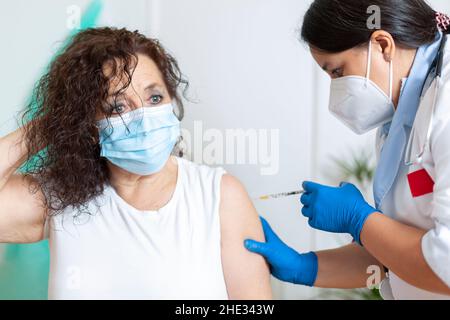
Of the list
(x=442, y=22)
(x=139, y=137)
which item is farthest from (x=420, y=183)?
(x=139, y=137)

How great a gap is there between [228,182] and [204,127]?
0.51 metres

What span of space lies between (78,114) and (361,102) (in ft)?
2.50

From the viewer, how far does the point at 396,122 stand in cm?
134

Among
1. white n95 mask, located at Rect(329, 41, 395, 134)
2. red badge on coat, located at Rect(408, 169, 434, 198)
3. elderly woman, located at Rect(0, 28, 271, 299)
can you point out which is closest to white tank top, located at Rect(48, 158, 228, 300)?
elderly woman, located at Rect(0, 28, 271, 299)

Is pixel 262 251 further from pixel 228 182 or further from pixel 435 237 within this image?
pixel 435 237

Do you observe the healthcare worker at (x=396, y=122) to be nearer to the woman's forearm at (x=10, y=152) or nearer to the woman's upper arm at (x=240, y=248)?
the woman's upper arm at (x=240, y=248)

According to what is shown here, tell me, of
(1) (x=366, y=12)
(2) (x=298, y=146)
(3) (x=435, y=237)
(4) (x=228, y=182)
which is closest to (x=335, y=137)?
(2) (x=298, y=146)

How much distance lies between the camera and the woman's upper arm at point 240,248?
56.0 inches

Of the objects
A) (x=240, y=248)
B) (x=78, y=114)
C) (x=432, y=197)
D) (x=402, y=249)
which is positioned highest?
(x=78, y=114)

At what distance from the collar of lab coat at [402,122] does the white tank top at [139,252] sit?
0.45m

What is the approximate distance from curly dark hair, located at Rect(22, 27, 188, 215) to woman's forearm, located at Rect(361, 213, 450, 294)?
0.72 meters

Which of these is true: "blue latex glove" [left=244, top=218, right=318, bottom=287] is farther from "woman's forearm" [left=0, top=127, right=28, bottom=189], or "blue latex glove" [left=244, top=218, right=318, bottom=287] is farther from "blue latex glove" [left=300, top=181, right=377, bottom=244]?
"woman's forearm" [left=0, top=127, right=28, bottom=189]

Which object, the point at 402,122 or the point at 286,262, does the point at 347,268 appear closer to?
the point at 286,262

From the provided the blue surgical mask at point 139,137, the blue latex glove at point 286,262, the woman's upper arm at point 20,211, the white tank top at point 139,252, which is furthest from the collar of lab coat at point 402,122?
the woman's upper arm at point 20,211
